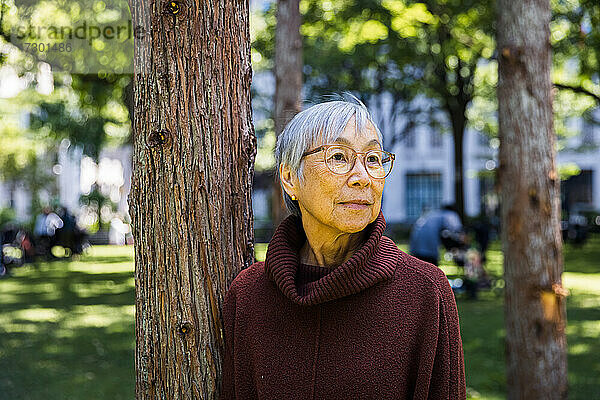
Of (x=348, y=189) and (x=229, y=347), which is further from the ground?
(x=348, y=189)

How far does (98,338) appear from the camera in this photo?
31.3ft

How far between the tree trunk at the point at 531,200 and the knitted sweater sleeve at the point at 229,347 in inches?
132

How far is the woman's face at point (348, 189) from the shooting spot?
6.98ft

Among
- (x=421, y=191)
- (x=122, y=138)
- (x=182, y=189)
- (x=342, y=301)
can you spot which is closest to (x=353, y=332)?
(x=342, y=301)

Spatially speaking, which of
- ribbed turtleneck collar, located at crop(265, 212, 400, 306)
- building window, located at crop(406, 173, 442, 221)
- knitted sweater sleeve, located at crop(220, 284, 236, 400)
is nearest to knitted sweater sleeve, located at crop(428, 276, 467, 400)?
ribbed turtleneck collar, located at crop(265, 212, 400, 306)

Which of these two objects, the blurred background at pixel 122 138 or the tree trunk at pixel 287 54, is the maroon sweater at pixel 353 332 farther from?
the tree trunk at pixel 287 54

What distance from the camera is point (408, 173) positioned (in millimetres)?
43906

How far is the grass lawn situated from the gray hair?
15.8 feet

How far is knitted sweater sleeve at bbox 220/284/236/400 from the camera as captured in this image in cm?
231

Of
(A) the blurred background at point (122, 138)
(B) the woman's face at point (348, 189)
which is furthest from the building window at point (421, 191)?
(B) the woman's face at point (348, 189)

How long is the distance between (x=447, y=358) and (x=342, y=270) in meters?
0.41

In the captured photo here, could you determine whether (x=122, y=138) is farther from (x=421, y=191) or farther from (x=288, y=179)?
(x=288, y=179)

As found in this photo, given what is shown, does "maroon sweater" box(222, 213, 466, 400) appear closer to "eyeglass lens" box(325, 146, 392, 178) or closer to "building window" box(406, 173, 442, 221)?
"eyeglass lens" box(325, 146, 392, 178)

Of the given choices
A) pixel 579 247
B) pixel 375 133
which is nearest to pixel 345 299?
pixel 375 133
